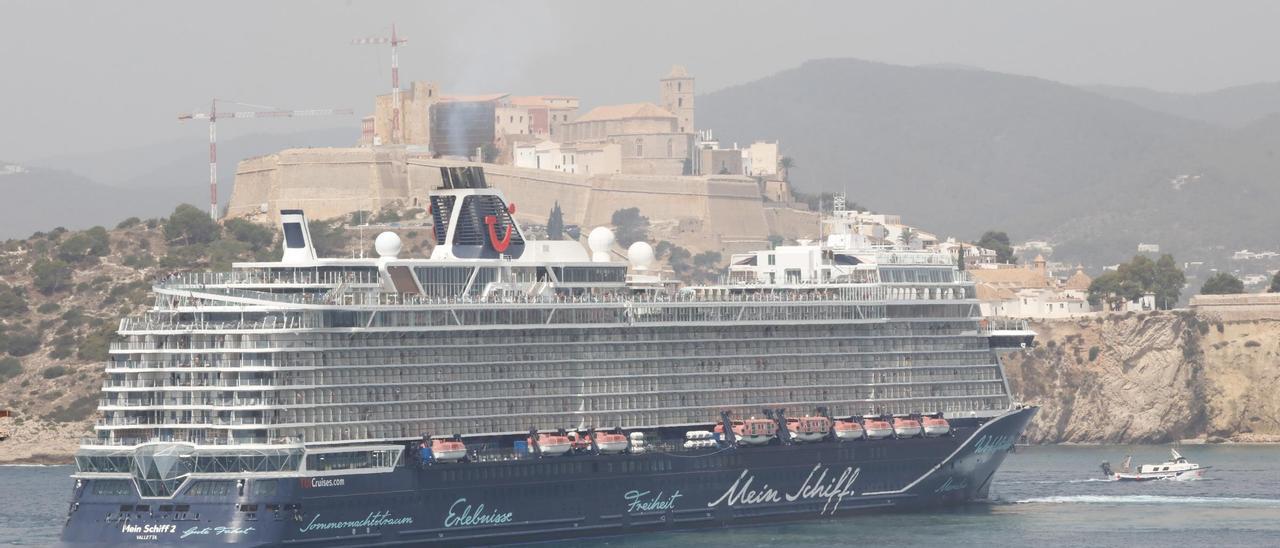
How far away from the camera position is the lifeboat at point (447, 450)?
202 ft

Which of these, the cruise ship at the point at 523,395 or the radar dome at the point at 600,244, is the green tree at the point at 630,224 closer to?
the cruise ship at the point at 523,395

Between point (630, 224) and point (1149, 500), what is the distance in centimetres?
8374

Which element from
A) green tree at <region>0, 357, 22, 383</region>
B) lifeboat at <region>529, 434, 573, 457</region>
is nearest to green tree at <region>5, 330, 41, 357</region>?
green tree at <region>0, 357, 22, 383</region>

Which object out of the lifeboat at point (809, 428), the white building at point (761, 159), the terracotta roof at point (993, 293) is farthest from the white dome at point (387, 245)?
the white building at point (761, 159)

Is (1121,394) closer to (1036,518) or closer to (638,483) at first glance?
(1036,518)

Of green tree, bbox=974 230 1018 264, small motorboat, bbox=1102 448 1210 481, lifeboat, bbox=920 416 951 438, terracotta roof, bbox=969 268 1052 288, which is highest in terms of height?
green tree, bbox=974 230 1018 264

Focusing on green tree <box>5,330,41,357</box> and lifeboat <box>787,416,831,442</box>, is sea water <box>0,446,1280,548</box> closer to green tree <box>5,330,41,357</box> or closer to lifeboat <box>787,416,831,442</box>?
lifeboat <box>787,416,831,442</box>

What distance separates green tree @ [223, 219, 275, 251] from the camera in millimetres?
140250

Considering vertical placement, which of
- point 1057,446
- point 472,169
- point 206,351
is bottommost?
point 1057,446

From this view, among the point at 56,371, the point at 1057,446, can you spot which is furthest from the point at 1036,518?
the point at 56,371

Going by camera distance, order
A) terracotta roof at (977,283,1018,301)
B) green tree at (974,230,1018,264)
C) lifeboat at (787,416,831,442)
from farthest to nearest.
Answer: green tree at (974,230,1018,264) → terracotta roof at (977,283,1018,301) → lifeboat at (787,416,831,442)

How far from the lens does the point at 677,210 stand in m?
165

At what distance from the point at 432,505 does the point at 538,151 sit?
108m

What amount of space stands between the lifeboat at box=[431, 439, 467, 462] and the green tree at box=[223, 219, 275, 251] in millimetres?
78514
